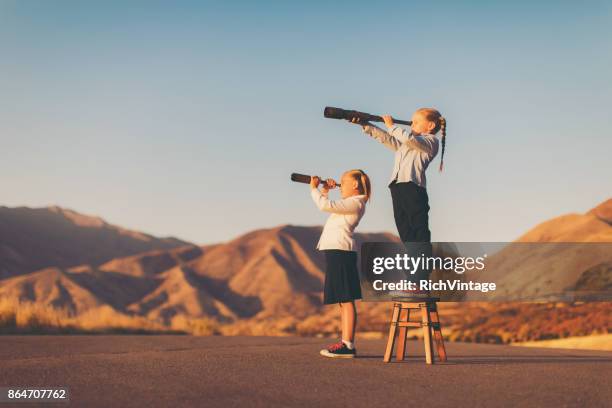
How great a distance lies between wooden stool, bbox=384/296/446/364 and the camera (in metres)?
7.21

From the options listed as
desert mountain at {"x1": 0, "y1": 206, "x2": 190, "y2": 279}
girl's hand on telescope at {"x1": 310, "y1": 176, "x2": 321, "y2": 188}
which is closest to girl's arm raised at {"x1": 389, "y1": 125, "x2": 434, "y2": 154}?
girl's hand on telescope at {"x1": 310, "y1": 176, "x2": 321, "y2": 188}

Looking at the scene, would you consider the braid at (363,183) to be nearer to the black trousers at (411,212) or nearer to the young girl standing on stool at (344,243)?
the young girl standing on stool at (344,243)

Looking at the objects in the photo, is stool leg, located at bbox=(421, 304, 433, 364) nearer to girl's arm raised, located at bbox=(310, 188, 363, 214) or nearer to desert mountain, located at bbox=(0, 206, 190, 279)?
girl's arm raised, located at bbox=(310, 188, 363, 214)

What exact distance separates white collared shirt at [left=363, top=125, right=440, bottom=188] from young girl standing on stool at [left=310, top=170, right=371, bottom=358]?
0.51 meters

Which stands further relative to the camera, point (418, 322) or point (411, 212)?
point (418, 322)

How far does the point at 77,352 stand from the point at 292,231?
9181 centimetres

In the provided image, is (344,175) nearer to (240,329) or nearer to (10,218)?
(240,329)

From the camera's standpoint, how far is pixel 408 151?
7.27m

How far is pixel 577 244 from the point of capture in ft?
107

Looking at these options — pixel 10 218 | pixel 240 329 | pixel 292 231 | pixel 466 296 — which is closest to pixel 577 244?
pixel 240 329

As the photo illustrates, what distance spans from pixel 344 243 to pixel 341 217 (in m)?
0.27

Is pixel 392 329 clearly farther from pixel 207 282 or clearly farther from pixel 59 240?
pixel 59 240

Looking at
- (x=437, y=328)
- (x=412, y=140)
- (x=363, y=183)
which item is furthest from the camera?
(x=363, y=183)

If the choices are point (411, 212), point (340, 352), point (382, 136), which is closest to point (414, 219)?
point (411, 212)
